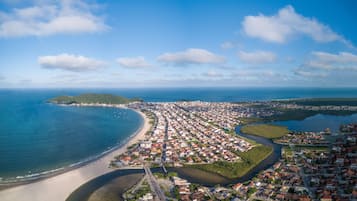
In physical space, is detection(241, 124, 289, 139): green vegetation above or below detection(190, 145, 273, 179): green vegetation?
above

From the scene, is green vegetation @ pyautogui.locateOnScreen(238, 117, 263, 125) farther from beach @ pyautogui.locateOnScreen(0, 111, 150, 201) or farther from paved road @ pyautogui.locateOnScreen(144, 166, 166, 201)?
beach @ pyautogui.locateOnScreen(0, 111, 150, 201)

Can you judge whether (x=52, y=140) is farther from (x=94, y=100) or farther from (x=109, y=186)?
(x=94, y=100)

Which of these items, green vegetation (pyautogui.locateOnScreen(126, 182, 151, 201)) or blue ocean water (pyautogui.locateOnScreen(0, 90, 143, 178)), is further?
blue ocean water (pyautogui.locateOnScreen(0, 90, 143, 178))

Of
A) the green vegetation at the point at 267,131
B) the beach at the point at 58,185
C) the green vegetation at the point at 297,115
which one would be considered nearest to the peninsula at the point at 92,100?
the green vegetation at the point at 297,115

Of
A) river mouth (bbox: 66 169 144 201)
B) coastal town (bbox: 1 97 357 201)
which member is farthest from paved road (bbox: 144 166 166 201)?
river mouth (bbox: 66 169 144 201)

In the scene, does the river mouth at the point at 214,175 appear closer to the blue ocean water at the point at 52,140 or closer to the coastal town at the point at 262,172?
the coastal town at the point at 262,172

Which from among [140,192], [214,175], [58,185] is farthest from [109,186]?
[214,175]

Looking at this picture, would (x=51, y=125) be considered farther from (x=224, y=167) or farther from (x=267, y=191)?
(x=267, y=191)
